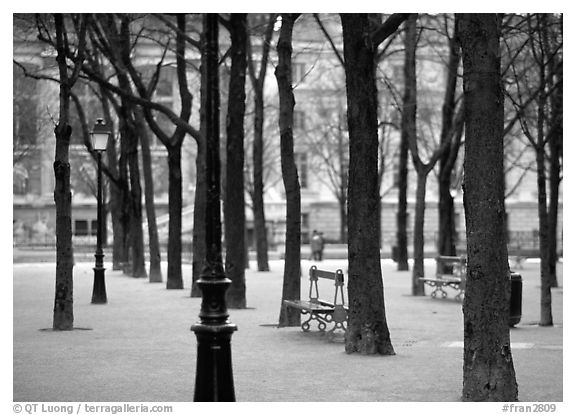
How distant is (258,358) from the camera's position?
45.9 feet

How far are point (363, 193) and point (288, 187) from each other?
14.5 feet

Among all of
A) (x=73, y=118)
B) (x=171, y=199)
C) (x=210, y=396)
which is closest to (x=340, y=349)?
(x=210, y=396)

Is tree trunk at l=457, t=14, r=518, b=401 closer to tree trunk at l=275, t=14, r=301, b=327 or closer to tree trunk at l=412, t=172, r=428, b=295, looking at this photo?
tree trunk at l=275, t=14, r=301, b=327

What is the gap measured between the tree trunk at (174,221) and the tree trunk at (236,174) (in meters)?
6.29

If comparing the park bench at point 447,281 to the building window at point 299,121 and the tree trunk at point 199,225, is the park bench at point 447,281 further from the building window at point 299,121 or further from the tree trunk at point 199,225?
the building window at point 299,121

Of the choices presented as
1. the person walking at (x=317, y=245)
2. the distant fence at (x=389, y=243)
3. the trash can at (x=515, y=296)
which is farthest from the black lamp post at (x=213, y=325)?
the distant fence at (x=389, y=243)

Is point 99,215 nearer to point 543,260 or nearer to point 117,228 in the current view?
point 543,260

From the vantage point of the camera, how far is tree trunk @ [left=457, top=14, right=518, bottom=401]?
9.93 metres

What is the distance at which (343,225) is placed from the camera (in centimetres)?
6019

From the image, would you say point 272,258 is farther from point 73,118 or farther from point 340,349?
point 340,349

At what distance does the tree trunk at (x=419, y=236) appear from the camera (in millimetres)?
25875

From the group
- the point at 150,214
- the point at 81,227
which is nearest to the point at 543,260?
the point at 150,214
